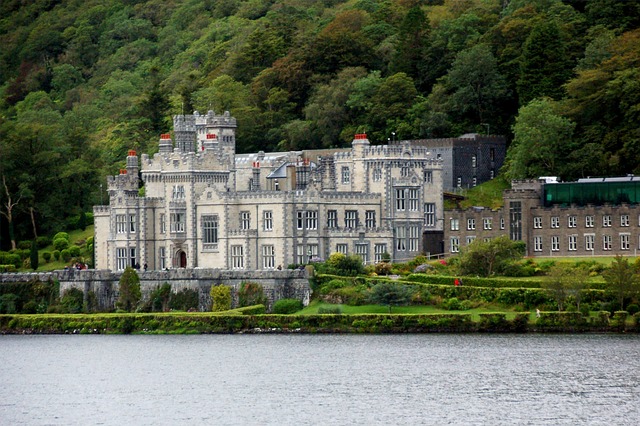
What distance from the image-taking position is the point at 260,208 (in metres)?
130

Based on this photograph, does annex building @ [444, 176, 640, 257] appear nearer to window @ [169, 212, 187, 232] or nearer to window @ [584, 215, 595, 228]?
window @ [584, 215, 595, 228]

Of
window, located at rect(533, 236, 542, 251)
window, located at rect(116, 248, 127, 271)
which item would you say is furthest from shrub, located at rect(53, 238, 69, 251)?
window, located at rect(533, 236, 542, 251)

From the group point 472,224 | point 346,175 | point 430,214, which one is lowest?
point 472,224

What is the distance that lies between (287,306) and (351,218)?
11245 mm

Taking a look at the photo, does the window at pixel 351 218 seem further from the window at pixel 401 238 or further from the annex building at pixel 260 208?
the window at pixel 401 238

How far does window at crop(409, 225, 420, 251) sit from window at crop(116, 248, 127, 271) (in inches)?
717

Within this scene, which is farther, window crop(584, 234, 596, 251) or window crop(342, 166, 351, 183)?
window crop(342, 166, 351, 183)

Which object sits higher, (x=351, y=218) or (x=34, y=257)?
(x=351, y=218)

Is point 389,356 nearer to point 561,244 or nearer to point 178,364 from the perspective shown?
point 178,364

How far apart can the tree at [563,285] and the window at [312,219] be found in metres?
20.0

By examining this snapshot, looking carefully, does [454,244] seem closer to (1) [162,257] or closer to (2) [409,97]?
(1) [162,257]

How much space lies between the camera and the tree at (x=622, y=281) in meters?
112

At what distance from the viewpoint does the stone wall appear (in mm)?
124812

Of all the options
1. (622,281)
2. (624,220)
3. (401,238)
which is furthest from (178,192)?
(622,281)
